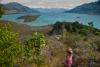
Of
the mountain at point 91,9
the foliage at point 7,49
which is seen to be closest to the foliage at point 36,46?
the foliage at point 7,49

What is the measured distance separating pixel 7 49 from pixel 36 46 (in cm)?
812

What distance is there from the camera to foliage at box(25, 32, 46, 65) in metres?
24.5

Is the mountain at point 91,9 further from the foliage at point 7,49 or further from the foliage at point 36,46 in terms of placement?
the foliage at point 7,49

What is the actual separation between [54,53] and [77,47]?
7.20 ft

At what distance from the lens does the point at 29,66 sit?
2323cm

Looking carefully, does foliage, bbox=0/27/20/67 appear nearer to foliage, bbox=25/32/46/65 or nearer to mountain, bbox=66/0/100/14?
foliage, bbox=25/32/46/65

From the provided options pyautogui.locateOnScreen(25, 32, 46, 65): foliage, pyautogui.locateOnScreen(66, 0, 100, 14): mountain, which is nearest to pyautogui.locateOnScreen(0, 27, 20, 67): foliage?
pyautogui.locateOnScreen(25, 32, 46, 65): foliage

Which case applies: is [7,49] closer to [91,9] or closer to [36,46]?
[36,46]

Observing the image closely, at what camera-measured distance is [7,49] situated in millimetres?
17453

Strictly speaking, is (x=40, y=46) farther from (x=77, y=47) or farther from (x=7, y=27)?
(x=7, y=27)

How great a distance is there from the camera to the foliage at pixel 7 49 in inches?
687

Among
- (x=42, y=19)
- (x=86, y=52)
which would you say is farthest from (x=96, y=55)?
(x=42, y=19)

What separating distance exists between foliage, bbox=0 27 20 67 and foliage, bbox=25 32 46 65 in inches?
255

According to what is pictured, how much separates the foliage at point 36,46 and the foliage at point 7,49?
649 centimetres
